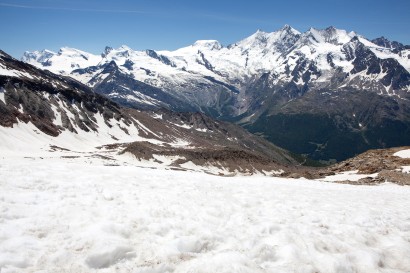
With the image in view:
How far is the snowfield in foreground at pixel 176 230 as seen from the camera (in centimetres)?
1386

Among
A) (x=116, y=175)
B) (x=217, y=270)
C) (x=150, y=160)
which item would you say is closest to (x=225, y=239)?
(x=217, y=270)

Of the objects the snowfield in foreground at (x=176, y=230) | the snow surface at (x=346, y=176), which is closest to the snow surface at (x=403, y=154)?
the snow surface at (x=346, y=176)

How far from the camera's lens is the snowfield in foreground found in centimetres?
1386

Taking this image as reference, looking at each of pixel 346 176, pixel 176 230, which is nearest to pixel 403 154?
pixel 346 176

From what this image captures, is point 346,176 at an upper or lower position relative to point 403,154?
lower

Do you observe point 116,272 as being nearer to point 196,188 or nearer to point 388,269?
point 388,269

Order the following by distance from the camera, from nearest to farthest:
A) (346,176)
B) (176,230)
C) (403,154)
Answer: (176,230), (346,176), (403,154)

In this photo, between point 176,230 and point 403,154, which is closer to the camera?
point 176,230

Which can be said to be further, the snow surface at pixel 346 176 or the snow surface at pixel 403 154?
the snow surface at pixel 403 154

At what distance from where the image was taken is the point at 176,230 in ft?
55.8

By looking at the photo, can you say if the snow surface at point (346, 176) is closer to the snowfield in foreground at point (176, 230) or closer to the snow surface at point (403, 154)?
the snow surface at point (403, 154)

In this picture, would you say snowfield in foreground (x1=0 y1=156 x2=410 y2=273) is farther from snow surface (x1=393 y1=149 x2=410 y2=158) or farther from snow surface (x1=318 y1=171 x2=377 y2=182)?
snow surface (x1=393 y1=149 x2=410 y2=158)

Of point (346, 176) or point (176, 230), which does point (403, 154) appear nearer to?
point (346, 176)

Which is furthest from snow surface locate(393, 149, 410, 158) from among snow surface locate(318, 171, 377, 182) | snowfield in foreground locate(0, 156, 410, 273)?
snowfield in foreground locate(0, 156, 410, 273)
